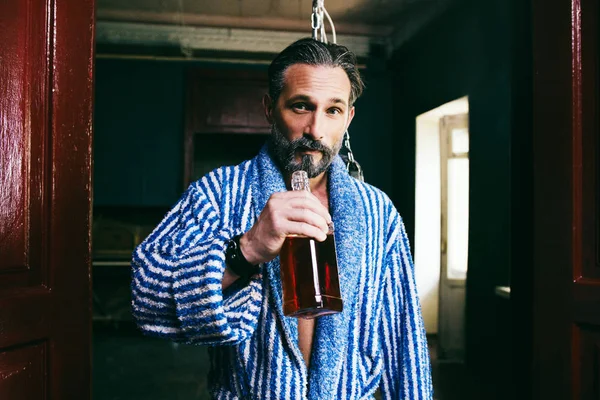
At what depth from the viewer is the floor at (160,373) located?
4090 millimetres

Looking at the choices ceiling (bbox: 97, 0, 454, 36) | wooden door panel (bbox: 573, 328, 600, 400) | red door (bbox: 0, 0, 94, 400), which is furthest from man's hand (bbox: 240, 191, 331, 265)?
ceiling (bbox: 97, 0, 454, 36)

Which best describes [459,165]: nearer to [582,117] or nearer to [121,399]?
[121,399]

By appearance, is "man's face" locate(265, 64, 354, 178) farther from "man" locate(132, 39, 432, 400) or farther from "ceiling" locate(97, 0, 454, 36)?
"ceiling" locate(97, 0, 454, 36)

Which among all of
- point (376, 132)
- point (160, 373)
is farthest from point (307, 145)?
point (376, 132)

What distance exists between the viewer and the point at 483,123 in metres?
4.09

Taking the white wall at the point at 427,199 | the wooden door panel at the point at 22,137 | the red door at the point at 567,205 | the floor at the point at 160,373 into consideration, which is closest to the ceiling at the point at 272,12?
the white wall at the point at 427,199

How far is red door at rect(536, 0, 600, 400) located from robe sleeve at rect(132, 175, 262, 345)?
82 centimetres

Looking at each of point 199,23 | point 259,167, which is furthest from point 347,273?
point 199,23

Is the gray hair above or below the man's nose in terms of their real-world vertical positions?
above

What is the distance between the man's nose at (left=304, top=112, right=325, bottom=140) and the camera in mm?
1254

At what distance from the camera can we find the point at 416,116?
552 centimetres

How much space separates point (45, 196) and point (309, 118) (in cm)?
67

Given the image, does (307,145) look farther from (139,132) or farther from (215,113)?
(139,132)

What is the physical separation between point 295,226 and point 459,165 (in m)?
4.81
